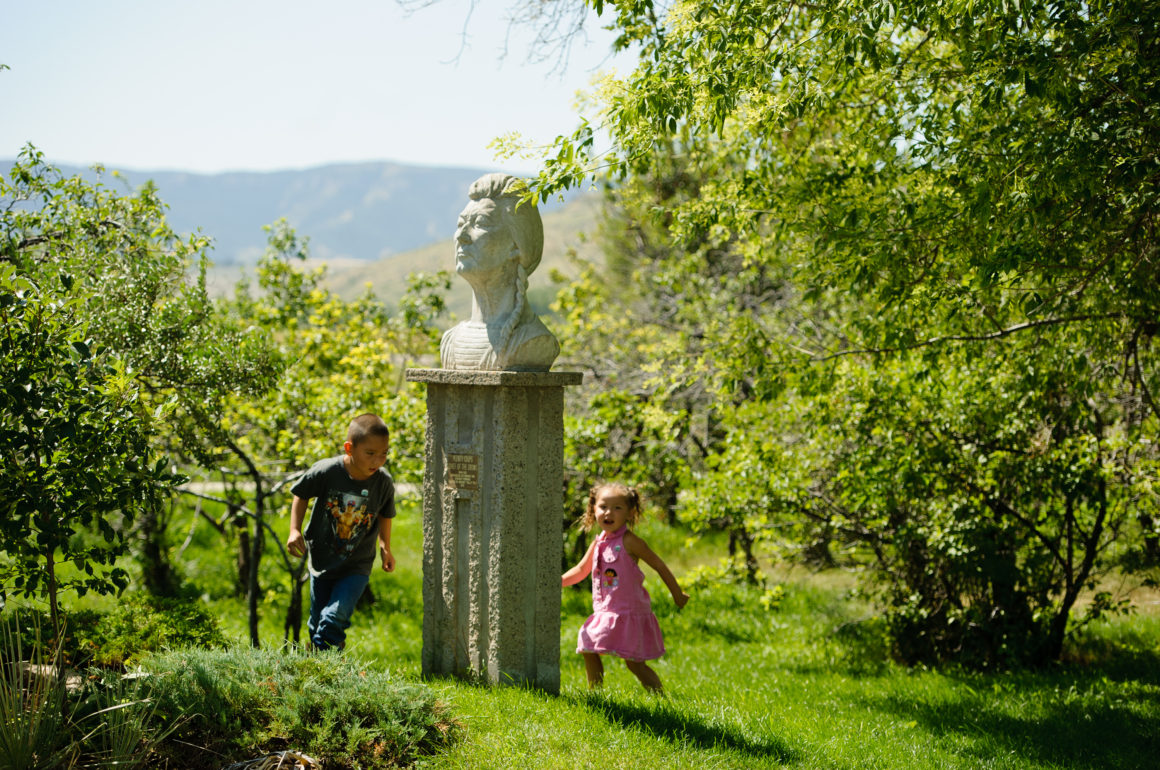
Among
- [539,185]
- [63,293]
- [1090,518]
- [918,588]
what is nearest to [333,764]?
[63,293]

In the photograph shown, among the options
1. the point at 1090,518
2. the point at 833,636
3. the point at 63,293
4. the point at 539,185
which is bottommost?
the point at 833,636

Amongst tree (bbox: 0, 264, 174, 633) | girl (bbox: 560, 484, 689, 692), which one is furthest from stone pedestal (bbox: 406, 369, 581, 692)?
tree (bbox: 0, 264, 174, 633)

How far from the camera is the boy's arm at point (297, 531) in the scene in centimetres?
532

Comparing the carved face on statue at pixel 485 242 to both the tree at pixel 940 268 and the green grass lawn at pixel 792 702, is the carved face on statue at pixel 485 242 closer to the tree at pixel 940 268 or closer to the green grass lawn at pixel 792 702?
the tree at pixel 940 268

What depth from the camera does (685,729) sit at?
4820 mm

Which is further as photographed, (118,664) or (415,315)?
(415,315)

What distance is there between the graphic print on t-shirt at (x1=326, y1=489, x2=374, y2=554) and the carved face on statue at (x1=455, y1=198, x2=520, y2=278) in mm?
1511

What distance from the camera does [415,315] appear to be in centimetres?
985

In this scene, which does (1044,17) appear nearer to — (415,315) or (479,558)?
(479,558)

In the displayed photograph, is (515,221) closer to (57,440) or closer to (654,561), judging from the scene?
(654,561)

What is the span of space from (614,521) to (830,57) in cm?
297

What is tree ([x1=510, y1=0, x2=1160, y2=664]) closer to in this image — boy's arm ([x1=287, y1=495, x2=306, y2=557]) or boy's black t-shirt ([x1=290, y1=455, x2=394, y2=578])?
boy's black t-shirt ([x1=290, y1=455, x2=394, y2=578])

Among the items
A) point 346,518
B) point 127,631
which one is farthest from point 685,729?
point 127,631

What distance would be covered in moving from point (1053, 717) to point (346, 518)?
4.64m
